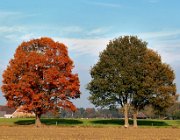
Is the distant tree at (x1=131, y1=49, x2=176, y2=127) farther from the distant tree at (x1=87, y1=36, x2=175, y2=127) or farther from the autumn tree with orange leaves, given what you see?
the autumn tree with orange leaves

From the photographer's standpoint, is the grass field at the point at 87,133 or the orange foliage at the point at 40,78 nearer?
the grass field at the point at 87,133

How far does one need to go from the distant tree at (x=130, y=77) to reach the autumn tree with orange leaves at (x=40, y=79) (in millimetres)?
4628

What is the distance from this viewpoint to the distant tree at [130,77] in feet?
235

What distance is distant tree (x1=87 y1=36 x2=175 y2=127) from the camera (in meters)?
71.6

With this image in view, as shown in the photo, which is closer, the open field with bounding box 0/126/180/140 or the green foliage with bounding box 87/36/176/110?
the open field with bounding box 0/126/180/140

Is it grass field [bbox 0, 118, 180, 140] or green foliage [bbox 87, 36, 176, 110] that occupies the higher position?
green foliage [bbox 87, 36, 176, 110]

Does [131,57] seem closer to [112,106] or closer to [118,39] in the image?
[118,39]

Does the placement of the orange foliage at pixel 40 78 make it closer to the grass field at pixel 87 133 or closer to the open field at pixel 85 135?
the grass field at pixel 87 133

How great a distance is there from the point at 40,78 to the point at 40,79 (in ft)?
1.34

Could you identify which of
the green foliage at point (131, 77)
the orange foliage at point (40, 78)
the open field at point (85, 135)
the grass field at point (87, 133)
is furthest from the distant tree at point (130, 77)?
the open field at point (85, 135)

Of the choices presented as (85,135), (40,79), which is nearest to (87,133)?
(85,135)

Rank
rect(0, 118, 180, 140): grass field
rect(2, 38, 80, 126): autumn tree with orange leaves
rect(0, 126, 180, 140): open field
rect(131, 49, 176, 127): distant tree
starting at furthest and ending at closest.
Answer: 1. rect(131, 49, 176, 127): distant tree
2. rect(2, 38, 80, 126): autumn tree with orange leaves
3. rect(0, 118, 180, 140): grass field
4. rect(0, 126, 180, 140): open field

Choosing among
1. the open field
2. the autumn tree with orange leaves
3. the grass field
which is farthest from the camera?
the autumn tree with orange leaves

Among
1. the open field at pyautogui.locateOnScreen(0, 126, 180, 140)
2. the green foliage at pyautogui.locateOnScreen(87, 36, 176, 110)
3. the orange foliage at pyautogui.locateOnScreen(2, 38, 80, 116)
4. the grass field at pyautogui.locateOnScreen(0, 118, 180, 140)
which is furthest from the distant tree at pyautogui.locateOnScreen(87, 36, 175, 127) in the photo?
the open field at pyautogui.locateOnScreen(0, 126, 180, 140)
